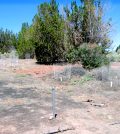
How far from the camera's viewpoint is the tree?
33.8 m

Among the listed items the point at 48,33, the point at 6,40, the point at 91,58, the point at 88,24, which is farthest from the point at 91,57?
the point at 6,40

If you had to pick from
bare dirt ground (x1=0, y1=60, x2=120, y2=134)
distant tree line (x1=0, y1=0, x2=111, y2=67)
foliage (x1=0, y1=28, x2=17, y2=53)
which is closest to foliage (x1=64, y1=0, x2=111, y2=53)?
distant tree line (x1=0, y1=0, x2=111, y2=67)

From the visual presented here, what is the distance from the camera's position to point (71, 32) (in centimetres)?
2903

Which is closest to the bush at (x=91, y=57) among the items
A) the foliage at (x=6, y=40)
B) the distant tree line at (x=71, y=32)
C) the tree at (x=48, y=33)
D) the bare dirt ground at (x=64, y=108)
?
the distant tree line at (x=71, y=32)

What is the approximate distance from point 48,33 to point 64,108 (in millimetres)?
24334

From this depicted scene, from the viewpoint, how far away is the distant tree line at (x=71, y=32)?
2452cm

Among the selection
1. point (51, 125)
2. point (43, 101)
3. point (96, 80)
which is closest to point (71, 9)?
point (96, 80)

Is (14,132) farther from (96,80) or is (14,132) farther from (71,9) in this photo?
(71,9)

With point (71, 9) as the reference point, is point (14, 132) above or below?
below

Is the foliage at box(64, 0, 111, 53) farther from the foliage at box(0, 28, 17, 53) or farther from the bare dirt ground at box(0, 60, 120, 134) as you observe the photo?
the foliage at box(0, 28, 17, 53)

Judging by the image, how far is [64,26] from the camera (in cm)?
3006

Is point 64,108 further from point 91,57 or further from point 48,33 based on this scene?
point 48,33

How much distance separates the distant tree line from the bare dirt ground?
23.7ft

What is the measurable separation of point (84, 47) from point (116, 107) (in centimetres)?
1118
